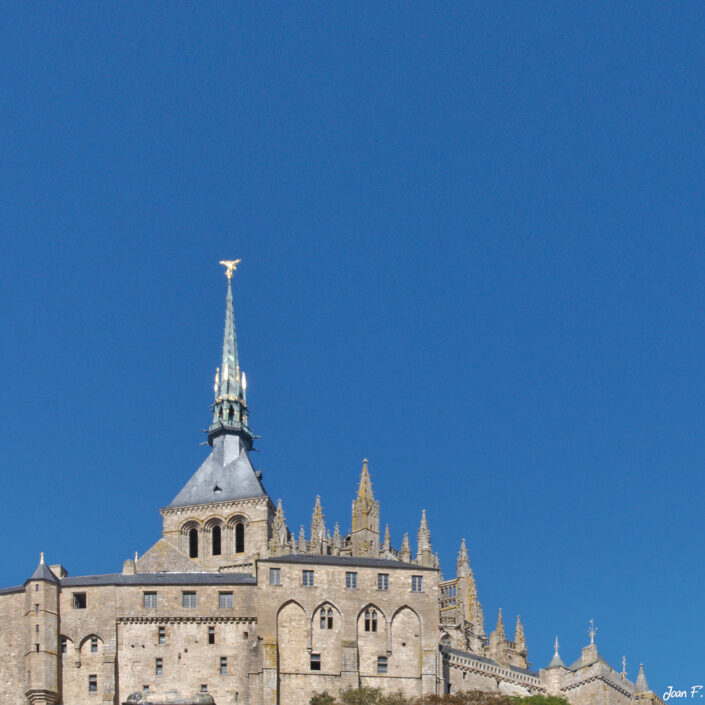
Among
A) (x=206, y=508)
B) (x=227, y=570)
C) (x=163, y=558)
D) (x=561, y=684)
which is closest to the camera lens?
(x=561, y=684)

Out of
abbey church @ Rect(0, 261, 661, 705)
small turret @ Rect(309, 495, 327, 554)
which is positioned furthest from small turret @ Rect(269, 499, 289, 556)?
abbey church @ Rect(0, 261, 661, 705)

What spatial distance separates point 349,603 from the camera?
110m

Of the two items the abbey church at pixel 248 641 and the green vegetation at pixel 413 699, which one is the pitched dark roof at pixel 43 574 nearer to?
the abbey church at pixel 248 641

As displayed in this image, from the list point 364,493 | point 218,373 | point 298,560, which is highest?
point 218,373

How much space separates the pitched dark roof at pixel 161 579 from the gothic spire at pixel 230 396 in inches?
1616

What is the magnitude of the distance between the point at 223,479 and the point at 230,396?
37.8 feet

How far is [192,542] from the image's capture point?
475 ft

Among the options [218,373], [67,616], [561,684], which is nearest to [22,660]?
[67,616]

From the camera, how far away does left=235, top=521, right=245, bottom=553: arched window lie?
142 m

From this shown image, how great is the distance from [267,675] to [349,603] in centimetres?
730

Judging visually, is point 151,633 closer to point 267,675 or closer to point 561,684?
point 267,675

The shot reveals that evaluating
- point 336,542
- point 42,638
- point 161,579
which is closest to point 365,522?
point 336,542

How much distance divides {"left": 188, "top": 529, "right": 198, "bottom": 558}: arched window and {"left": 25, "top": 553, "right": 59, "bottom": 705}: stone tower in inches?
1343

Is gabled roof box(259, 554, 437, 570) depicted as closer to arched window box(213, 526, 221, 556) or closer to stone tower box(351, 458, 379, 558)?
stone tower box(351, 458, 379, 558)
